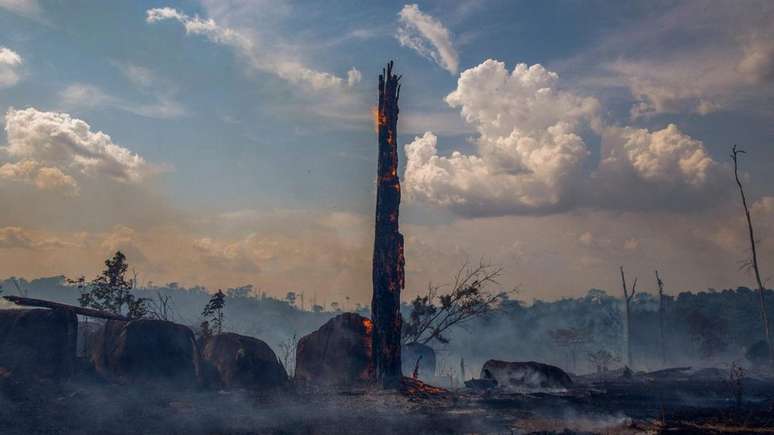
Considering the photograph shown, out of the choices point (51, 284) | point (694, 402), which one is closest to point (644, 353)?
point (694, 402)

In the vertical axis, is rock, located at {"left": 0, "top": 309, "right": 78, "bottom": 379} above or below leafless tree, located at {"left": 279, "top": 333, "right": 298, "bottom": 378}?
above

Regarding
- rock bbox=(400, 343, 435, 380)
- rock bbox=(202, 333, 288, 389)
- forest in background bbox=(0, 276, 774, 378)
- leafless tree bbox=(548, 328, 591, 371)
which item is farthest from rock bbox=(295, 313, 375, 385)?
leafless tree bbox=(548, 328, 591, 371)

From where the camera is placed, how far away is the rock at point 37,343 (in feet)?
56.5

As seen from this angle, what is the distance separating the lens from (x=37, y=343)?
17750mm

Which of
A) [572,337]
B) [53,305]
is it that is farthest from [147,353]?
[572,337]

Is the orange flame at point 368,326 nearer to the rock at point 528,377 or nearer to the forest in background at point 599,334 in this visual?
the rock at point 528,377

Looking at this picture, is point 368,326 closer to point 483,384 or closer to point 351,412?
point 483,384

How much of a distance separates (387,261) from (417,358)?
16714mm

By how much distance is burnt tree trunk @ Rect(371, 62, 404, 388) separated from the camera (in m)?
24.0

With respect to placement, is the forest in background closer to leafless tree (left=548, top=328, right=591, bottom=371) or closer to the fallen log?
leafless tree (left=548, top=328, right=591, bottom=371)

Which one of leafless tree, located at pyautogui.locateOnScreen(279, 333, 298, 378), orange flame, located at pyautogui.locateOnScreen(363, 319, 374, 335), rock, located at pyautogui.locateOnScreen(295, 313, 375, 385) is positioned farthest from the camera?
leafless tree, located at pyautogui.locateOnScreen(279, 333, 298, 378)

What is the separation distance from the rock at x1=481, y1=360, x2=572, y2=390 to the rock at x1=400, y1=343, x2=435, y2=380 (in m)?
10.6

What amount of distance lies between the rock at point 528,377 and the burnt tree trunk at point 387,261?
15.5 ft

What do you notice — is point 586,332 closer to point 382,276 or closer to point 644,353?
point 644,353
